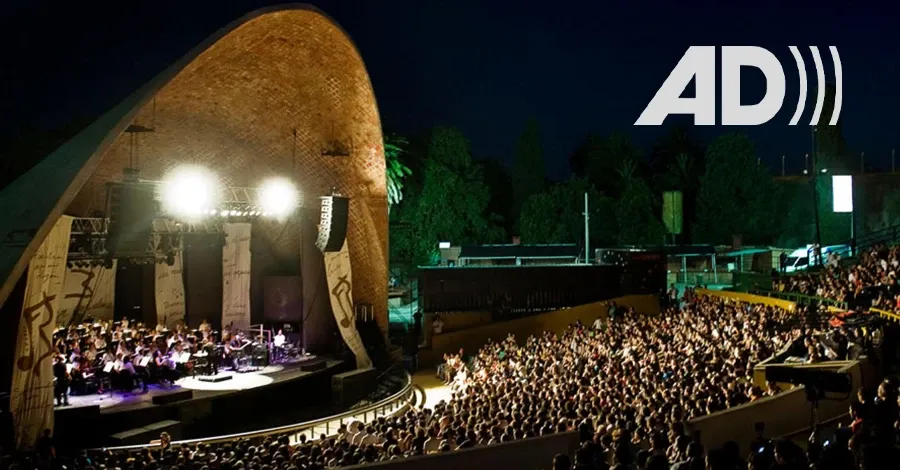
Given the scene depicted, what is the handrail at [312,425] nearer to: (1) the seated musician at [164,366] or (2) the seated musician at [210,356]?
(1) the seated musician at [164,366]

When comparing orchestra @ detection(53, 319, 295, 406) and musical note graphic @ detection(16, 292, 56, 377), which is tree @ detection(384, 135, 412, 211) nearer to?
orchestra @ detection(53, 319, 295, 406)

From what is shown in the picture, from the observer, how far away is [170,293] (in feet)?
65.8

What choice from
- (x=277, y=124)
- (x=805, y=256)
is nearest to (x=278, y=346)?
(x=277, y=124)

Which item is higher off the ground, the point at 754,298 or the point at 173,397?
the point at 754,298

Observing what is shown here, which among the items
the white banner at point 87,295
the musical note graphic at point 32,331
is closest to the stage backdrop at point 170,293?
the white banner at point 87,295

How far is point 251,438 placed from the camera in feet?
43.2

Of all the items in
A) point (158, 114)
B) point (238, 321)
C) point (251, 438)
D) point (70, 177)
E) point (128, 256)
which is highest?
point (158, 114)

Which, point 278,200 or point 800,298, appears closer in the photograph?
point 800,298

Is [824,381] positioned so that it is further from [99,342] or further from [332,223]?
[99,342]

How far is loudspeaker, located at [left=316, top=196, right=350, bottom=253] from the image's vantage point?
19.3m

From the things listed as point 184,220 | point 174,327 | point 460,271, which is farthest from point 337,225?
point 460,271

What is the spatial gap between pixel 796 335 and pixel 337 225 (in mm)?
10632

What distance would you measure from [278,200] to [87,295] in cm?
488

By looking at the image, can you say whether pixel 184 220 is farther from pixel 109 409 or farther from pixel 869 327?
pixel 869 327
